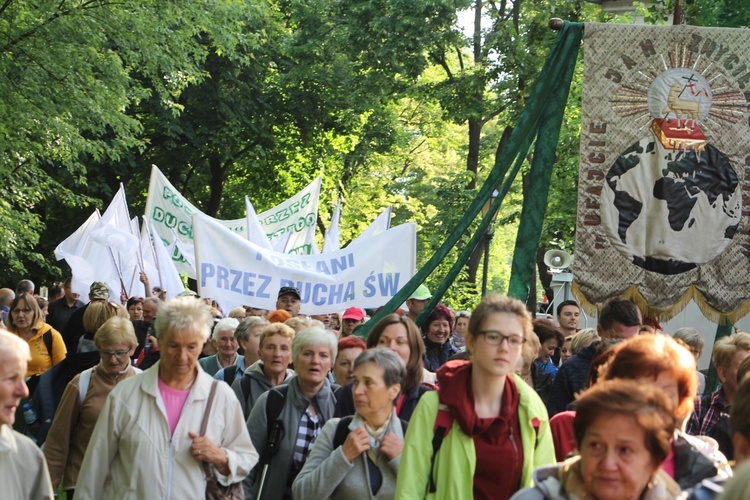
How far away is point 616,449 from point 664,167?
5.96 m

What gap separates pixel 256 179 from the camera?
3744 centimetres

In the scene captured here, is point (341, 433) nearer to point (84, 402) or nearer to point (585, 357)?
point (585, 357)

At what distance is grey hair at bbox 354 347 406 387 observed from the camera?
5.74 m

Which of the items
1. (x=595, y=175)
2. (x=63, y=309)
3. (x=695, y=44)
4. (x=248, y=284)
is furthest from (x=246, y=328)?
(x=63, y=309)

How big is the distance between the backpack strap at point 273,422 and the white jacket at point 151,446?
0.63 metres

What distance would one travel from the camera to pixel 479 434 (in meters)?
4.78

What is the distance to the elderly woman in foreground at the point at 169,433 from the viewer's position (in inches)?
229

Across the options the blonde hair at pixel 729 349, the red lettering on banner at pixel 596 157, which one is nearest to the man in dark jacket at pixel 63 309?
the red lettering on banner at pixel 596 157

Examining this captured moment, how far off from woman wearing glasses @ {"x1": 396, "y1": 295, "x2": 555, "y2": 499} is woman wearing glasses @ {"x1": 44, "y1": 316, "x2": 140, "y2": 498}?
9.75ft

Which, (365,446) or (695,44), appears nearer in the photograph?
(365,446)

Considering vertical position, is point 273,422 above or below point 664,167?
below

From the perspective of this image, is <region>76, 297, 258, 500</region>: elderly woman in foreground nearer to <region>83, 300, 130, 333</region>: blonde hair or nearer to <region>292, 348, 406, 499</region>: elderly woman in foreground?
<region>292, 348, 406, 499</region>: elderly woman in foreground

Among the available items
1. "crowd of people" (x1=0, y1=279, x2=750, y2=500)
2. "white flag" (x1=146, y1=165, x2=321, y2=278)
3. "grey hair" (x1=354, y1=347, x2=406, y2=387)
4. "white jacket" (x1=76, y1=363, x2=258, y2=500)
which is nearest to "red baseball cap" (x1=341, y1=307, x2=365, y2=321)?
"crowd of people" (x1=0, y1=279, x2=750, y2=500)

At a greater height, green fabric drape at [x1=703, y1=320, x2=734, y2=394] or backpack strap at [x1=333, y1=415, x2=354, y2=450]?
green fabric drape at [x1=703, y1=320, x2=734, y2=394]
